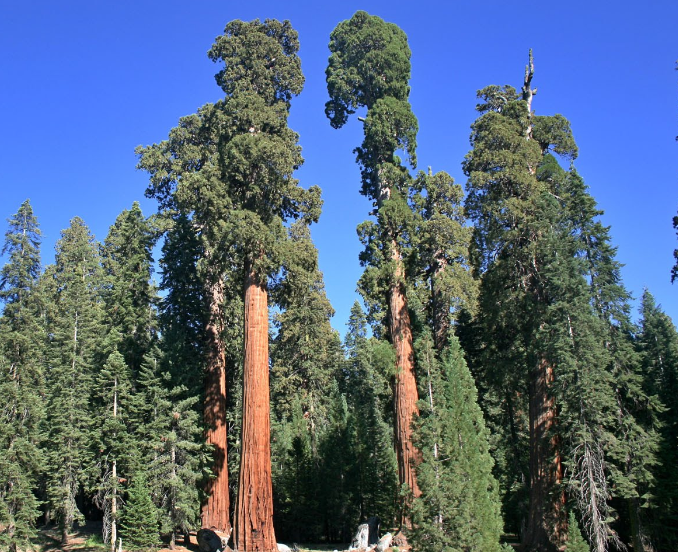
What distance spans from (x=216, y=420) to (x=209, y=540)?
15.2 ft

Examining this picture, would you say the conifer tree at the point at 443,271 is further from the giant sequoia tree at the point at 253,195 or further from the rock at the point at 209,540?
the rock at the point at 209,540

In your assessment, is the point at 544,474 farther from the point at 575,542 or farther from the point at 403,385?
the point at 403,385

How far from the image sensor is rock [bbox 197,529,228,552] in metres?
20.4

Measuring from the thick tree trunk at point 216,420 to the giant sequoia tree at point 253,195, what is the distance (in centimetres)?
20

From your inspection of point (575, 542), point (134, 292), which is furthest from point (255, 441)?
point (134, 292)

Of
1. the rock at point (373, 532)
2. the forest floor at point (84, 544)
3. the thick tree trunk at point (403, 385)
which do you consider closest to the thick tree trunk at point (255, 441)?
the rock at point (373, 532)

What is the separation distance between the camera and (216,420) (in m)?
23.5

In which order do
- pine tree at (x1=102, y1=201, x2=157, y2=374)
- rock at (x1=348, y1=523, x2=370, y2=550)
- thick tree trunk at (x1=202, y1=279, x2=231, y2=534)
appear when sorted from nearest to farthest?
1. rock at (x1=348, y1=523, x2=370, y2=550)
2. thick tree trunk at (x1=202, y1=279, x2=231, y2=534)
3. pine tree at (x1=102, y1=201, x2=157, y2=374)

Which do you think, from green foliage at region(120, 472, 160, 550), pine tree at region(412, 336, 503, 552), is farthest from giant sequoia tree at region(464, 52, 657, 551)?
green foliage at region(120, 472, 160, 550)

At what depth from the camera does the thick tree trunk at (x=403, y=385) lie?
17.3m

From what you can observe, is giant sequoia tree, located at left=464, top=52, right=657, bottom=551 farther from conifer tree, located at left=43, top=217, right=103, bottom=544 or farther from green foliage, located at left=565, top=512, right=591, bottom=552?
conifer tree, located at left=43, top=217, right=103, bottom=544

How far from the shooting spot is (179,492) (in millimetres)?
A: 20078

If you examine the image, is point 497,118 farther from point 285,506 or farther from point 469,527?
point 285,506

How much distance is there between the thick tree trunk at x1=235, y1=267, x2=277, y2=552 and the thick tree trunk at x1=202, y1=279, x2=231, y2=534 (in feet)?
19.4
